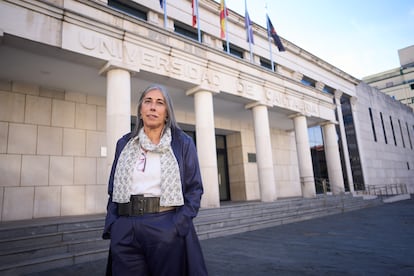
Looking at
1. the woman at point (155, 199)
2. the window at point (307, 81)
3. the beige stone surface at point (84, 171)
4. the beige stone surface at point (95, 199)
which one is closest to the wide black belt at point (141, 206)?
the woman at point (155, 199)

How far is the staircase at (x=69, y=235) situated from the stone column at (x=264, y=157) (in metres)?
2.28

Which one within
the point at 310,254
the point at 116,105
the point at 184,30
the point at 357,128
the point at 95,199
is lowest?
the point at 310,254

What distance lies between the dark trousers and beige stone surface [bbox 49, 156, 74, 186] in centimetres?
888

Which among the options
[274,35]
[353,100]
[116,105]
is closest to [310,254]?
[116,105]

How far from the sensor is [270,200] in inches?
486

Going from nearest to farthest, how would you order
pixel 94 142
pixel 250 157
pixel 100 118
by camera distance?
pixel 94 142 < pixel 100 118 < pixel 250 157

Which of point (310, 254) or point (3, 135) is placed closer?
point (310, 254)

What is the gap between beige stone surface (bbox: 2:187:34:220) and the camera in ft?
27.8

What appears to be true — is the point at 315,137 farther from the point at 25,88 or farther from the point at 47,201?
the point at 25,88

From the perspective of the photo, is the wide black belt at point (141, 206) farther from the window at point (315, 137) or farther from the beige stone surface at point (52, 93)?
the window at point (315, 137)

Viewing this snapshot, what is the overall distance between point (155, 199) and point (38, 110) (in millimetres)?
9538

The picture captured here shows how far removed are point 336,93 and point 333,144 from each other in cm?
823

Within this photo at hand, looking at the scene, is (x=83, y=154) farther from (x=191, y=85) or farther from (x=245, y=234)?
(x=245, y=234)

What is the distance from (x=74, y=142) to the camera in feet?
33.3
